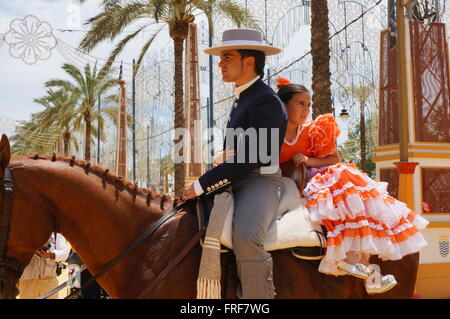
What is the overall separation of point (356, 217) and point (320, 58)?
7.76m

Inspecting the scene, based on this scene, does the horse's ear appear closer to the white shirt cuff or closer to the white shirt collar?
the white shirt cuff

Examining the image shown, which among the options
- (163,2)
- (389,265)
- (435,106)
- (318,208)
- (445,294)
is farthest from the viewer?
(163,2)

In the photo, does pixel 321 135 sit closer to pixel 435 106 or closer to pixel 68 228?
pixel 68 228

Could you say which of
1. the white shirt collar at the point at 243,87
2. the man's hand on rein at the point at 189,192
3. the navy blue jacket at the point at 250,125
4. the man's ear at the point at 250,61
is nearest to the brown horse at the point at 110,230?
the man's hand on rein at the point at 189,192

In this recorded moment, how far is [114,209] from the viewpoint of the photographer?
327cm

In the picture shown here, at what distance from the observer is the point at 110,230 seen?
10.6 ft

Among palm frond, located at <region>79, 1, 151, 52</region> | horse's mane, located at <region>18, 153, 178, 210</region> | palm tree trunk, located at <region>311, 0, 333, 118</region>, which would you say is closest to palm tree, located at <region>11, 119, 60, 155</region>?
palm frond, located at <region>79, 1, 151, 52</region>

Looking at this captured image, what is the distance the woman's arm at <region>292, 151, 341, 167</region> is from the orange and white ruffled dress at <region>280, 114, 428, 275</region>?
99 mm

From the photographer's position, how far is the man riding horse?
3084 mm

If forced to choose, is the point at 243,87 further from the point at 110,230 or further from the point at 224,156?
the point at 110,230

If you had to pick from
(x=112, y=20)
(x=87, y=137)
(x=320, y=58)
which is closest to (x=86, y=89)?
(x=87, y=137)

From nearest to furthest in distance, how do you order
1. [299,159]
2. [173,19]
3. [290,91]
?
1. [299,159]
2. [290,91]
3. [173,19]

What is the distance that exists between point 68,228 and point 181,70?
41.1ft
